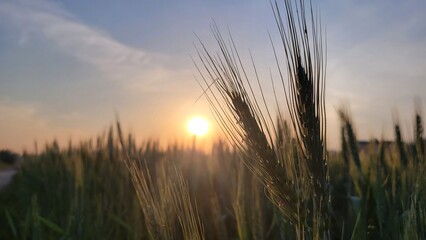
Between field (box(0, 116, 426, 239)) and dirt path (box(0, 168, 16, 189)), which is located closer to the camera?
field (box(0, 116, 426, 239))

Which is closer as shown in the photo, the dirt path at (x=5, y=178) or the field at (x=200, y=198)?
the field at (x=200, y=198)

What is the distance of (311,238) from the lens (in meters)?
0.93

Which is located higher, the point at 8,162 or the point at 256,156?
the point at 8,162

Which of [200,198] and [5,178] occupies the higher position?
[5,178]

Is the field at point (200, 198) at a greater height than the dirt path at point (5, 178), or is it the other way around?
the dirt path at point (5, 178)

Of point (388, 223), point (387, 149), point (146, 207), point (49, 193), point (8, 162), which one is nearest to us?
point (146, 207)

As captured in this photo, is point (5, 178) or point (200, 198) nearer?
point (200, 198)

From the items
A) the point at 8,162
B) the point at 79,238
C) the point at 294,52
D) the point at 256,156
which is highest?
the point at 8,162

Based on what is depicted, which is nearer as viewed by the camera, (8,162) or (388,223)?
(388,223)

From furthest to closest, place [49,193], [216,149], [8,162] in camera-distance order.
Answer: [8,162], [216,149], [49,193]

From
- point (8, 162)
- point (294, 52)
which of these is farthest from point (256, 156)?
point (8, 162)

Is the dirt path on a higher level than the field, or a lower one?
higher

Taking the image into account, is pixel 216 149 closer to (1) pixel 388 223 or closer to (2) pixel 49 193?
(2) pixel 49 193

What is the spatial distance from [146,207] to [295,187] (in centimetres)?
35
